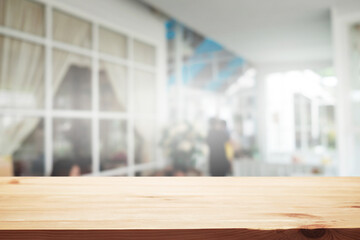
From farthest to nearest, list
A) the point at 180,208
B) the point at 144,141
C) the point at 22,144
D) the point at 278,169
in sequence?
the point at 278,169 → the point at 144,141 → the point at 22,144 → the point at 180,208

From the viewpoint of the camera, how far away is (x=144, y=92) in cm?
388

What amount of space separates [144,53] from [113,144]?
1.31 m

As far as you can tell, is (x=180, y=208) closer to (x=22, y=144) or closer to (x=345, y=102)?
(x=22, y=144)

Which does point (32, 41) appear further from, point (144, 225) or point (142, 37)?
point (144, 225)

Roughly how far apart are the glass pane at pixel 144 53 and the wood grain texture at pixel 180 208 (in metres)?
3.58

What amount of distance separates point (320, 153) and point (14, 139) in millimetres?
5811

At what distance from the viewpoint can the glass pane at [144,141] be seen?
371cm

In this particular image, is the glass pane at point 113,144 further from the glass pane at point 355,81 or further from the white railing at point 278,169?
the glass pane at point 355,81

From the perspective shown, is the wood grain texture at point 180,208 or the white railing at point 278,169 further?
the white railing at point 278,169

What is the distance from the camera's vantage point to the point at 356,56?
3164 millimetres

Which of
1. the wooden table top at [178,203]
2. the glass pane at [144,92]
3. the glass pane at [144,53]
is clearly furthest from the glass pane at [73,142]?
the wooden table top at [178,203]

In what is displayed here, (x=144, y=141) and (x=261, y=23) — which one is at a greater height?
(x=261, y=23)

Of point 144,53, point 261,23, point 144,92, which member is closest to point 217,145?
point 144,92

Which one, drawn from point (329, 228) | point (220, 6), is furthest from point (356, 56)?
point (329, 228)
